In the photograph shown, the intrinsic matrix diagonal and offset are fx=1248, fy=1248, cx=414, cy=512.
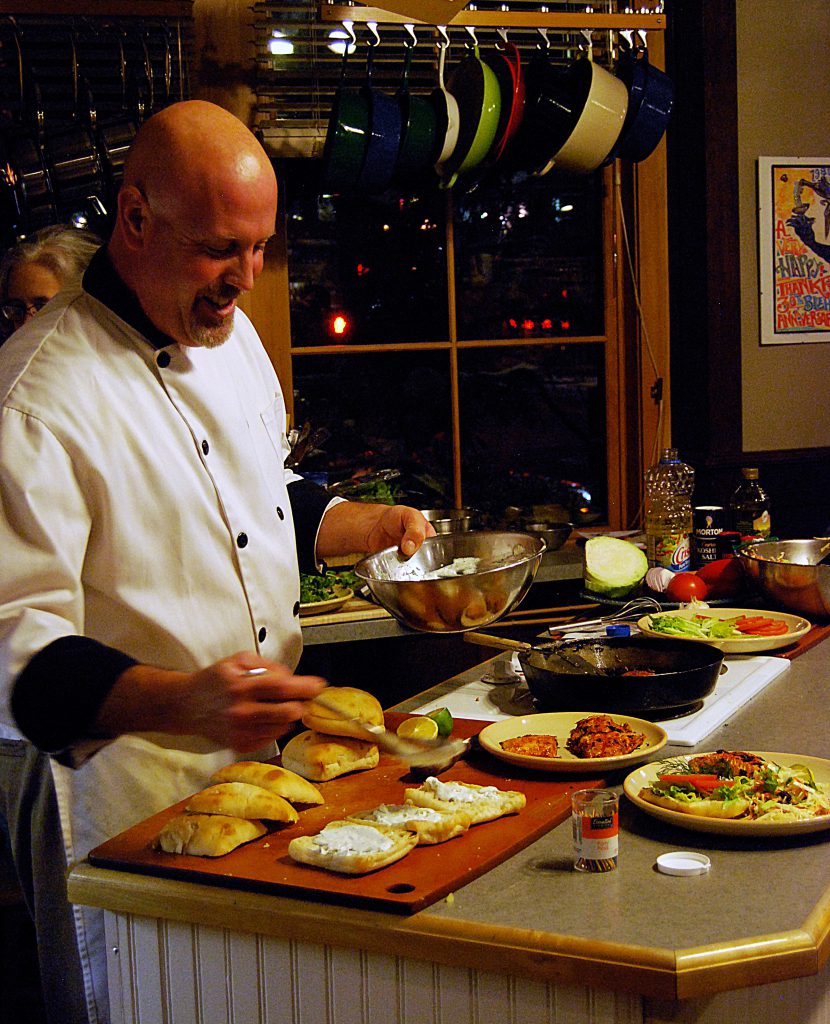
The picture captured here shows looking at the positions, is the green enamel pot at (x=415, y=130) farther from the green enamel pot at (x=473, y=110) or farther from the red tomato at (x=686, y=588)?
the red tomato at (x=686, y=588)

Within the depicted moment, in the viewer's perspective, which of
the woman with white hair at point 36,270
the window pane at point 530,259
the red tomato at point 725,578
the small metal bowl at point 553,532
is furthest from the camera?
the window pane at point 530,259

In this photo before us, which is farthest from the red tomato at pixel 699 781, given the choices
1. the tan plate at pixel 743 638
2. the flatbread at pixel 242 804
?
the tan plate at pixel 743 638

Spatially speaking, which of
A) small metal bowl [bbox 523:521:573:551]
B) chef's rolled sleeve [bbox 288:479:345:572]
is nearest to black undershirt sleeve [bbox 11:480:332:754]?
chef's rolled sleeve [bbox 288:479:345:572]

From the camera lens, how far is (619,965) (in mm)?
1302

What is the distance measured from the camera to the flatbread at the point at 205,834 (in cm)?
157

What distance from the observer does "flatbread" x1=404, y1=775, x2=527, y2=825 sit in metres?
1.66

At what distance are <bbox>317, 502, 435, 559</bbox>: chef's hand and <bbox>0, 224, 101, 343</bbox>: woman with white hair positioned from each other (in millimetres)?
993

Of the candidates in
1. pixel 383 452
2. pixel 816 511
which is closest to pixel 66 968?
pixel 383 452

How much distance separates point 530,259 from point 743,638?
2.16 meters

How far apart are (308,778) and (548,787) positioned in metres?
0.36

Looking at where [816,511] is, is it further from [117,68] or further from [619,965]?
[619,965]

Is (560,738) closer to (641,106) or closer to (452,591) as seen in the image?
(452,591)

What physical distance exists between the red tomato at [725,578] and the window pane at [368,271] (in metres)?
1.59

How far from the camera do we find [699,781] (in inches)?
66.3
